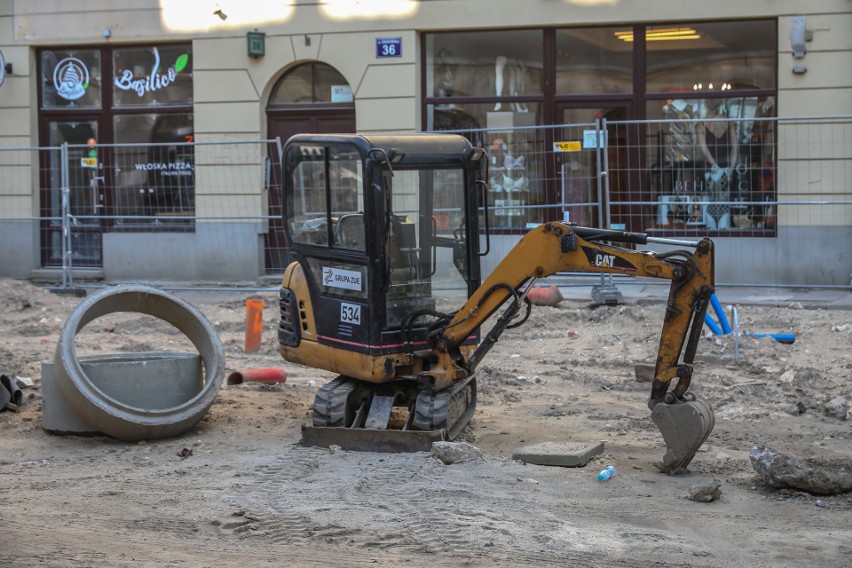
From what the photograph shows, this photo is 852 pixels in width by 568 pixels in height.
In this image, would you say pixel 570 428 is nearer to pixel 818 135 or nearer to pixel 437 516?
pixel 437 516

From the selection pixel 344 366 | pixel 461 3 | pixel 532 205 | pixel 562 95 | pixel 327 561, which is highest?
pixel 461 3

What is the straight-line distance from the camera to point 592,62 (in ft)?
52.8

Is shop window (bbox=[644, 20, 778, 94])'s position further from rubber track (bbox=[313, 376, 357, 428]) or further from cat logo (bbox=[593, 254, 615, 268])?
rubber track (bbox=[313, 376, 357, 428])

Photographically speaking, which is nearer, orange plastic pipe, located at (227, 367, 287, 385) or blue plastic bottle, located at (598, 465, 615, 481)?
blue plastic bottle, located at (598, 465, 615, 481)

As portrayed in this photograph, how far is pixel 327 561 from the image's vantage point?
573 cm

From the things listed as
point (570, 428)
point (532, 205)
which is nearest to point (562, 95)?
point (532, 205)

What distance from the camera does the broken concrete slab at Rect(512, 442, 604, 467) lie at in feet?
25.2

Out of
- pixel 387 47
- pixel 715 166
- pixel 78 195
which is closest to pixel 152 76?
pixel 78 195

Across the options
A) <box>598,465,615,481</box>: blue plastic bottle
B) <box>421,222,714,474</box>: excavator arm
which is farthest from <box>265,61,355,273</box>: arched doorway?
<box>598,465,615,481</box>: blue plastic bottle

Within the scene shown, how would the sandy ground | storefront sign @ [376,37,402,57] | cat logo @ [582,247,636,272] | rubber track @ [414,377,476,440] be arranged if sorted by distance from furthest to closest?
storefront sign @ [376,37,402,57] → rubber track @ [414,377,476,440] → cat logo @ [582,247,636,272] → the sandy ground

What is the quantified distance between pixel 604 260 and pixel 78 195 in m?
12.6

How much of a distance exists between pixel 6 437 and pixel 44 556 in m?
3.38

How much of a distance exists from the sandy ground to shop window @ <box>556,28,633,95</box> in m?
5.62

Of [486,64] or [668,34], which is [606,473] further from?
[486,64]
